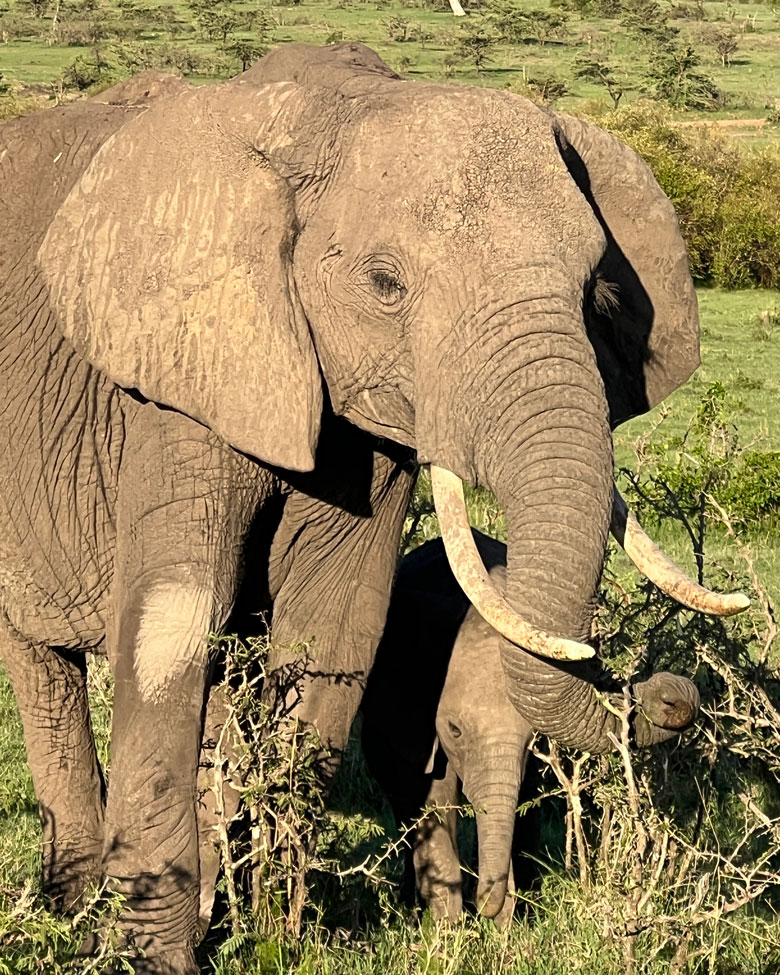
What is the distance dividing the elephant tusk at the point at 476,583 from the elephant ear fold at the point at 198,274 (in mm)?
318

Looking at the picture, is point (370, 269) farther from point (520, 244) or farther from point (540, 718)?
point (540, 718)

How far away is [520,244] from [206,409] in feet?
2.59

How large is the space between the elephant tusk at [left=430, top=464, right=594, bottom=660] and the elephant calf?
118 centimetres

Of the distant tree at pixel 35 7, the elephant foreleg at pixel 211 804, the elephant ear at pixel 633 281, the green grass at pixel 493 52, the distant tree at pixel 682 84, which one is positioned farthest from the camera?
the distant tree at pixel 35 7

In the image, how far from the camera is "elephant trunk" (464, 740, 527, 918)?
4.28m

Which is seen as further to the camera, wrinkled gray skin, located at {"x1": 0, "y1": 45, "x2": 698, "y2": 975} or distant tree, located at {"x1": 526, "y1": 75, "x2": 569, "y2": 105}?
distant tree, located at {"x1": 526, "y1": 75, "x2": 569, "y2": 105}

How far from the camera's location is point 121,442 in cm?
391

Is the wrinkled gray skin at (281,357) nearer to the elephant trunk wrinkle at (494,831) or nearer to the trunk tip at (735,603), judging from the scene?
the trunk tip at (735,603)

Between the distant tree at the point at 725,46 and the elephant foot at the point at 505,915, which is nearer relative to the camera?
the elephant foot at the point at 505,915

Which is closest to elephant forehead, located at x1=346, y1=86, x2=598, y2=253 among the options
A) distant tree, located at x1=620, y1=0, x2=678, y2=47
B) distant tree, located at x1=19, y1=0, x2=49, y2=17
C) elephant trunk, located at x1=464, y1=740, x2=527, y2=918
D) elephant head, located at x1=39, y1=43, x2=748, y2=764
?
elephant head, located at x1=39, y1=43, x2=748, y2=764

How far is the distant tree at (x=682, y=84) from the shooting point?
4205cm

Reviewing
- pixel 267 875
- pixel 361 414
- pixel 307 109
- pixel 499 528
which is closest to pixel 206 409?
pixel 361 414

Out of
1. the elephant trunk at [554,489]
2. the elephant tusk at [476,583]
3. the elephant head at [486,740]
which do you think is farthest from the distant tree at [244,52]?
the elephant trunk at [554,489]

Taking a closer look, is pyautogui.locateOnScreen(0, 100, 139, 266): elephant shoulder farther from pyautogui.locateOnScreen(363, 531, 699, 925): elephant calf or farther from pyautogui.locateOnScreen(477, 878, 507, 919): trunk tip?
pyautogui.locateOnScreen(477, 878, 507, 919): trunk tip
